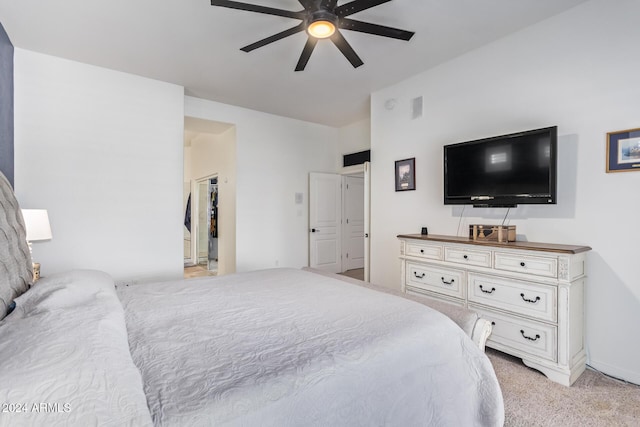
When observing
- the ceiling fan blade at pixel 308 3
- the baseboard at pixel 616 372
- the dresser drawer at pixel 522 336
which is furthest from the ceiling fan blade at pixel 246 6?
the baseboard at pixel 616 372

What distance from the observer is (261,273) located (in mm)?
2602

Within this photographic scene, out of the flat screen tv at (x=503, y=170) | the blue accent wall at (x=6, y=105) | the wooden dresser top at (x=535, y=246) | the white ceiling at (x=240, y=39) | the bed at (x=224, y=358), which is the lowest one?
the bed at (x=224, y=358)

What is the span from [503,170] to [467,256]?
0.84m

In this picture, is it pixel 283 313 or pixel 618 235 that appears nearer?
pixel 283 313

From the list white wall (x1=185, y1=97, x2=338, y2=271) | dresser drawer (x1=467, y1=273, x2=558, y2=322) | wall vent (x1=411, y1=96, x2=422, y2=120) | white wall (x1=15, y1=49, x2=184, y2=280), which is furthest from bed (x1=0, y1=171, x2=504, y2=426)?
white wall (x1=185, y1=97, x2=338, y2=271)

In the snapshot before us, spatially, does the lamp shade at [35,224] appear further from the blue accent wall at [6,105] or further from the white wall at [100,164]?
the white wall at [100,164]

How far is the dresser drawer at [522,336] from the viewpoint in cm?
225

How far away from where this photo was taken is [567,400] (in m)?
2.02

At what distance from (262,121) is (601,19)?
4169 millimetres

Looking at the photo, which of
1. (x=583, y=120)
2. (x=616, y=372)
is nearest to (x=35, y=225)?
(x=583, y=120)

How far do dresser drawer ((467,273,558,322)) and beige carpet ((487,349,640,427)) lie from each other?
1.54ft

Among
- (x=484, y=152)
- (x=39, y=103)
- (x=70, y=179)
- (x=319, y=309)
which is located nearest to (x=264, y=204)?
(x=70, y=179)

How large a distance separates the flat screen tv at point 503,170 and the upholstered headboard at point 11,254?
332 cm

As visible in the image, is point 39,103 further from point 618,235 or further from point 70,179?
point 618,235
